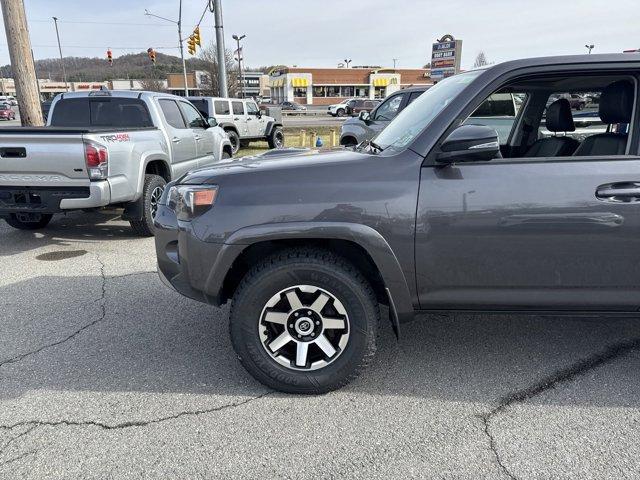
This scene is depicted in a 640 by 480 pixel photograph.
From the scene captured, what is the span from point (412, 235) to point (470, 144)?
22.0 inches

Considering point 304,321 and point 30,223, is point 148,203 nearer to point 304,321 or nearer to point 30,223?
point 30,223

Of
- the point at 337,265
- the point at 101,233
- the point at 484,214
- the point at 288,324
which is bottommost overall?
the point at 101,233

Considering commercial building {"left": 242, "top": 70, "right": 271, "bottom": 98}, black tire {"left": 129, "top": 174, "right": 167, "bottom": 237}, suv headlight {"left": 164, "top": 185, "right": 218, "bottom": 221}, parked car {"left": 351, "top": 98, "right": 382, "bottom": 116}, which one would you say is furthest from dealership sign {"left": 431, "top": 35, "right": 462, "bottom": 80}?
commercial building {"left": 242, "top": 70, "right": 271, "bottom": 98}

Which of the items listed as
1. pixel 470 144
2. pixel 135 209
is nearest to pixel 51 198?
pixel 135 209

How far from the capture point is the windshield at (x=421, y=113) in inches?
110

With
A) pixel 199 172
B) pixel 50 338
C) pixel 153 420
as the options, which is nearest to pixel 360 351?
pixel 153 420

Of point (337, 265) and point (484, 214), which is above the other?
point (484, 214)

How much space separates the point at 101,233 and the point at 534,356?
18.9 ft

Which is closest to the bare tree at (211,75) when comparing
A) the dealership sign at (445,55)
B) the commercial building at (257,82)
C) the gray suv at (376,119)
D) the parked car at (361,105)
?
the parked car at (361,105)

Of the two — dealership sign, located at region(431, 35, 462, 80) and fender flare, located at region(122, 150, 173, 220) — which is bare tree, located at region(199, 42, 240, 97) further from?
fender flare, located at region(122, 150, 173, 220)

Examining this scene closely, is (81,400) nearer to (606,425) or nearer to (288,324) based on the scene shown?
(288,324)

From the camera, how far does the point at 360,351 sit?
2.70m

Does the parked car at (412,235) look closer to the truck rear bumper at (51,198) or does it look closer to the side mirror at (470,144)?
the side mirror at (470,144)

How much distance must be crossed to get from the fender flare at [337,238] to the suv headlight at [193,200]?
0.84 feet
